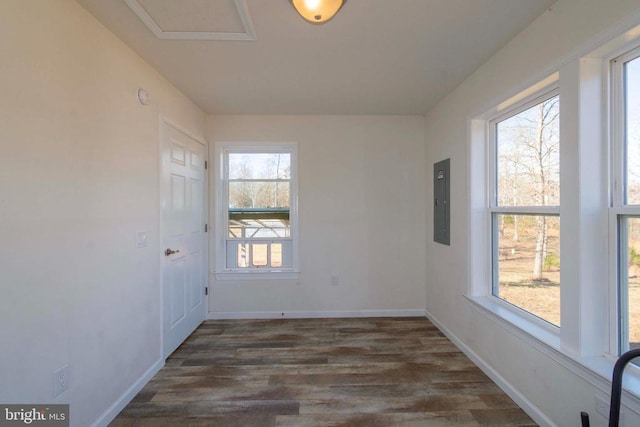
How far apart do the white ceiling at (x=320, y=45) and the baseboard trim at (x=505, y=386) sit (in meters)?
2.45

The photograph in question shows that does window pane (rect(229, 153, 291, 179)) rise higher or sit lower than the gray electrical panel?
higher

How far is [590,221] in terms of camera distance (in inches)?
59.2

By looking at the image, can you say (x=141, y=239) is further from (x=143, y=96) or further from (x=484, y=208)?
(x=484, y=208)

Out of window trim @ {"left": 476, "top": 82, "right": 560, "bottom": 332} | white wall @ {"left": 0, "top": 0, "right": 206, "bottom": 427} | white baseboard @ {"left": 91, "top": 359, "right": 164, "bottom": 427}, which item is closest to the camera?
white wall @ {"left": 0, "top": 0, "right": 206, "bottom": 427}

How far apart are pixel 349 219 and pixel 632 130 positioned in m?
2.52

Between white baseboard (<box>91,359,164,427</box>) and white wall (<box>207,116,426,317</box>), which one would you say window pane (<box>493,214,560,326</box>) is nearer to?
white wall (<box>207,116,426,317</box>)

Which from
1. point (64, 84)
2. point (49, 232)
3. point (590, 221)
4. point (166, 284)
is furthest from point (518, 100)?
point (166, 284)

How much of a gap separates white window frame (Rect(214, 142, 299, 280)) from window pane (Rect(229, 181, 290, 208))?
73 millimetres

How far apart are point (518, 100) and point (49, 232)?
3.01 meters

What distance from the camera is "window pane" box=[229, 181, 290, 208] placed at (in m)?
3.61

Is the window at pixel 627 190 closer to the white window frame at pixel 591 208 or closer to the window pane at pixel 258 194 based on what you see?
the white window frame at pixel 591 208

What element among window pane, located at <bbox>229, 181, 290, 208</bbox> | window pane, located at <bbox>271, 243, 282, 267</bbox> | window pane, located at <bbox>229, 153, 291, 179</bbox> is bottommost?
window pane, located at <bbox>271, 243, 282, 267</bbox>

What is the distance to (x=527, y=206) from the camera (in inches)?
80.2

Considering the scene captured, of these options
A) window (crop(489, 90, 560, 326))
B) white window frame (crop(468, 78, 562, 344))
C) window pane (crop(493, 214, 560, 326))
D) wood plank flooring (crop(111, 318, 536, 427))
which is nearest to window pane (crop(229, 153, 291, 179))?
wood plank flooring (crop(111, 318, 536, 427))
